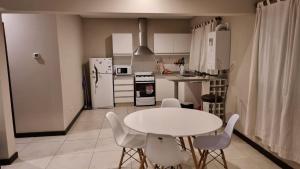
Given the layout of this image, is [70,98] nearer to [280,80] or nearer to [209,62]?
[209,62]

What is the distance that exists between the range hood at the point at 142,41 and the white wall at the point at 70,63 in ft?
5.23

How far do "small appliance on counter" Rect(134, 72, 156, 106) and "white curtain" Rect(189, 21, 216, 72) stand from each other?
1.24 meters

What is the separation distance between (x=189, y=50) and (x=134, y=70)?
175 centimetres

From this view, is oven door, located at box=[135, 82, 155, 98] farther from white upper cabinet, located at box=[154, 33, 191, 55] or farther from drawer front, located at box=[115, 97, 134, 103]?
white upper cabinet, located at box=[154, 33, 191, 55]

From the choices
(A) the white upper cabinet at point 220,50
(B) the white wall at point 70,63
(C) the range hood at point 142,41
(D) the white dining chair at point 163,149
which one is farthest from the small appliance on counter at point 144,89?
(D) the white dining chair at point 163,149

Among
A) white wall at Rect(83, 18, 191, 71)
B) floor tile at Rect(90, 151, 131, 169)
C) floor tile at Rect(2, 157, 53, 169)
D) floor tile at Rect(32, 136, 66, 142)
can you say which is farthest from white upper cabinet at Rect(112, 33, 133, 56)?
floor tile at Rect(2, 157, 53, 169)

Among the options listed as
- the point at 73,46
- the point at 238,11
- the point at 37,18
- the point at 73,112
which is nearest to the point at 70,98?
the point at 73,112

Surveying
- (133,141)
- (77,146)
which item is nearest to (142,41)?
(77,146)

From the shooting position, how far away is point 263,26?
9.76ft

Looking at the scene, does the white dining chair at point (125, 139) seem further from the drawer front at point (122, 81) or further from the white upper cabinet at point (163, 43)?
the white upper cabinet at point (163, 43)

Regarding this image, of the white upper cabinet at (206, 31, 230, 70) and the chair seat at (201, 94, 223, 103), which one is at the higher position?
the white upper cabinet at (206, 31, 230, 70)

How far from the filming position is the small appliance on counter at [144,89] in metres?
6.15

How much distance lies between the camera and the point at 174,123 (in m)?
2.50

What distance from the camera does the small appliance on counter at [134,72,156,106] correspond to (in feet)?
20.2
